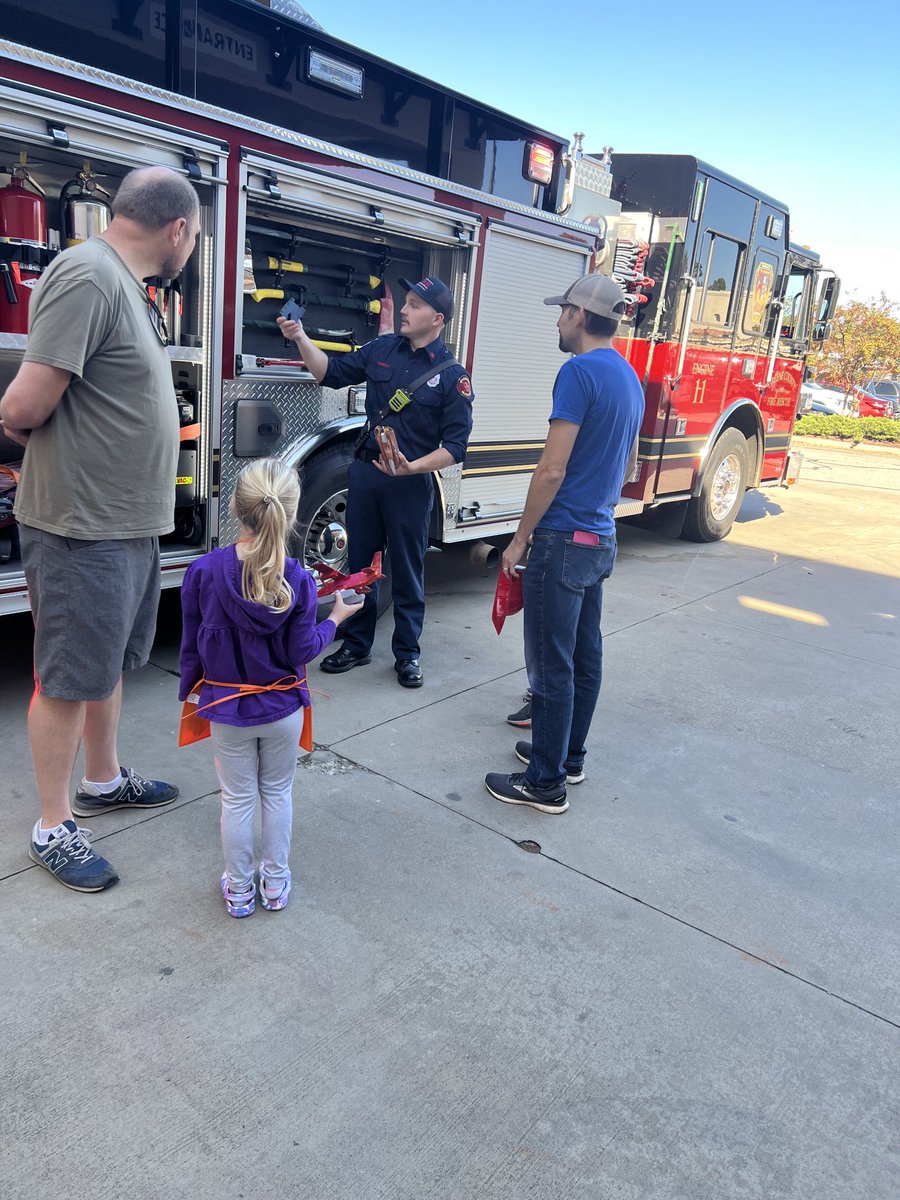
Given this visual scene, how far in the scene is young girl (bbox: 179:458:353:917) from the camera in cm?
225

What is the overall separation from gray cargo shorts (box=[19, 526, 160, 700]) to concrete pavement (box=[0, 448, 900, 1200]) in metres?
0.62

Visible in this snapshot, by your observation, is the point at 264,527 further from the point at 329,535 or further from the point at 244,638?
the point at 329,535

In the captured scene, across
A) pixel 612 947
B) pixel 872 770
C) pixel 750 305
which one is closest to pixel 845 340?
pixel 750 305

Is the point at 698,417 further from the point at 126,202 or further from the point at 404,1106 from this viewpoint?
the point at 404,1106

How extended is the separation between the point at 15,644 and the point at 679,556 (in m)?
5.53

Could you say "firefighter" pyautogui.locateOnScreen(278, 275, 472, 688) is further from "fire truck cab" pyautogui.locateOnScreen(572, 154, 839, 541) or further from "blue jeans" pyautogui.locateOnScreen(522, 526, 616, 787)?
"fire truck cab" pyautogui.locateOnScreen(572, 154, 839, 541)

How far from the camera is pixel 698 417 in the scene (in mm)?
7570

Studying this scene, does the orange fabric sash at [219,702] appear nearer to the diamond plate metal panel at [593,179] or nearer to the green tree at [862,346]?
the diamond plate metal panel at [593,179]

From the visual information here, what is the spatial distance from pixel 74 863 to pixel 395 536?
7.04 ft

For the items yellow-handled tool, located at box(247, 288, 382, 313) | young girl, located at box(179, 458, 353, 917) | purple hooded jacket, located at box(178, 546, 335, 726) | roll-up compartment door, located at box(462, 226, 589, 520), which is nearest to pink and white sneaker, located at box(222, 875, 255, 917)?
young girl, located at box(179, 458, 353, 917)

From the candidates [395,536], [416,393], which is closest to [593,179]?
[416,393]

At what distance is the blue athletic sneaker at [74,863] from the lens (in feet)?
8.61

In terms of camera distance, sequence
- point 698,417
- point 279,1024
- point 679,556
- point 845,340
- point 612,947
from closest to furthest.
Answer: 1. point 279,1024
2. point 612,947
3. point 698,417
4. point 679,556
5. point 845,340

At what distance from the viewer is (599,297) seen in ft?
10.0
